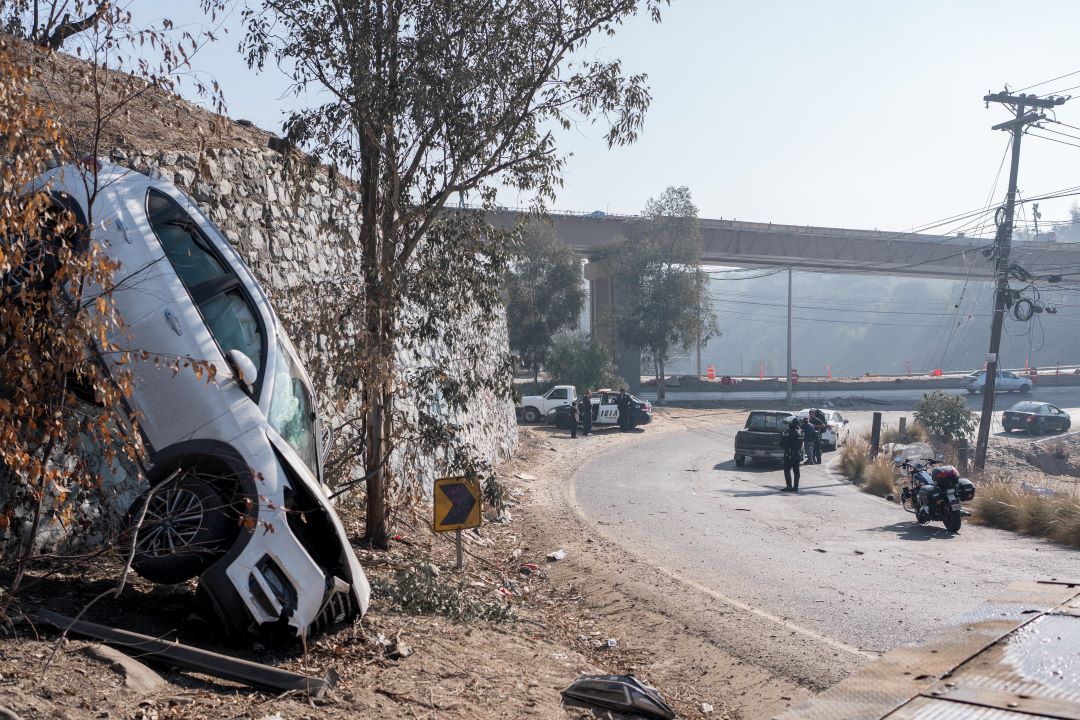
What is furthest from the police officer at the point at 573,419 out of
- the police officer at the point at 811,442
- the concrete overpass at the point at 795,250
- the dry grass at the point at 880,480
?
the concrete overpass at the point at 795,250

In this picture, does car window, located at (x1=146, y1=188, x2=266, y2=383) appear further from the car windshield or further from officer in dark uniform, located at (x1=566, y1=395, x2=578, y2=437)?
officer in dark uniform, located at (x1=566, y1=395, x2=578, y2=437)

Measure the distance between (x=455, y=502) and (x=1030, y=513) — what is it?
10.2 meters

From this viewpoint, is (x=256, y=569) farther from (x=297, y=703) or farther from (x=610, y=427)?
(x=610, y=427)

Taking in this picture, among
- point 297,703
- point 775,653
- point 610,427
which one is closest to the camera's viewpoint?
point 297,703

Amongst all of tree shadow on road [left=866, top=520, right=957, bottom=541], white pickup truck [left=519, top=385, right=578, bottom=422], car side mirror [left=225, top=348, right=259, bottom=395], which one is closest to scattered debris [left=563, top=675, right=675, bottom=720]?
car side mirror [left=225, top=348, right=259, bottom=395]

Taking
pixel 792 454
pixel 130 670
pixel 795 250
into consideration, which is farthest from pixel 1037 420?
pixel 130 670

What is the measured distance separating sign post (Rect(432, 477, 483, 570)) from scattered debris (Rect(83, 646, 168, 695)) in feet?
17.1

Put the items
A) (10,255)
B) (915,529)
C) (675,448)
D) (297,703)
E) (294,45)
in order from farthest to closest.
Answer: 1. (675,448)
2. (915,529)
3. (294,45)
4. (297,703)
5. (10,255)

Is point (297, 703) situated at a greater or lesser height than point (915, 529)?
greater

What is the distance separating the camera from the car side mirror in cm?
665

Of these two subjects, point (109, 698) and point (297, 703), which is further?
point (297, 703)

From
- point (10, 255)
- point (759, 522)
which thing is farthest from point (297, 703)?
point (759, 522)

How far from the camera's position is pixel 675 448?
3169 cm

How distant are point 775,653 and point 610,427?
30393mm
